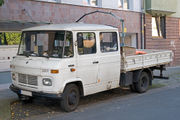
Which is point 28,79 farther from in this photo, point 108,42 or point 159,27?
point 159,27

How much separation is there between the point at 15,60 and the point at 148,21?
1272 cm

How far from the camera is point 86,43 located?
7.10 m

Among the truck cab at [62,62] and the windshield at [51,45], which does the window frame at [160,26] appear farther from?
the windshield at [51,45]

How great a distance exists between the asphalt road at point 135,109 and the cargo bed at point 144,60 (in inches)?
41.9

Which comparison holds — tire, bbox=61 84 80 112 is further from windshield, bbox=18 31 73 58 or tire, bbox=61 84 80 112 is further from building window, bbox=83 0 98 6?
building window, bbox=83 0 98 6

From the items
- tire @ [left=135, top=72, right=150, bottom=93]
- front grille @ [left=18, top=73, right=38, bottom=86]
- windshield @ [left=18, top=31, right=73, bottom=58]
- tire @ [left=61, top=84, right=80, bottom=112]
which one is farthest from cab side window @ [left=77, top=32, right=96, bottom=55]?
tire @ [left=135, top=72, right=150, bottom=93]

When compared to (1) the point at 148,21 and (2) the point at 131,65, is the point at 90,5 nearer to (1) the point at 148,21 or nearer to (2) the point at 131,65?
(1) the point at 148,21

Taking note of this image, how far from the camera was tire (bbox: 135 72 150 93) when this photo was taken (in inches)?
358

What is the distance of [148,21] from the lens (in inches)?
701

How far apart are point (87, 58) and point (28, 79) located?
1705 millimetres

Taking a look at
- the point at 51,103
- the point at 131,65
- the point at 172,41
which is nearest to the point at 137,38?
the point at 172,41

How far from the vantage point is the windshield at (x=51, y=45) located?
6.54 m

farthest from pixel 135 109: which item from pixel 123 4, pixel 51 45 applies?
pixel 123 4

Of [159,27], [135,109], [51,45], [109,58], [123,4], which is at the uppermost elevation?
[123,4]
